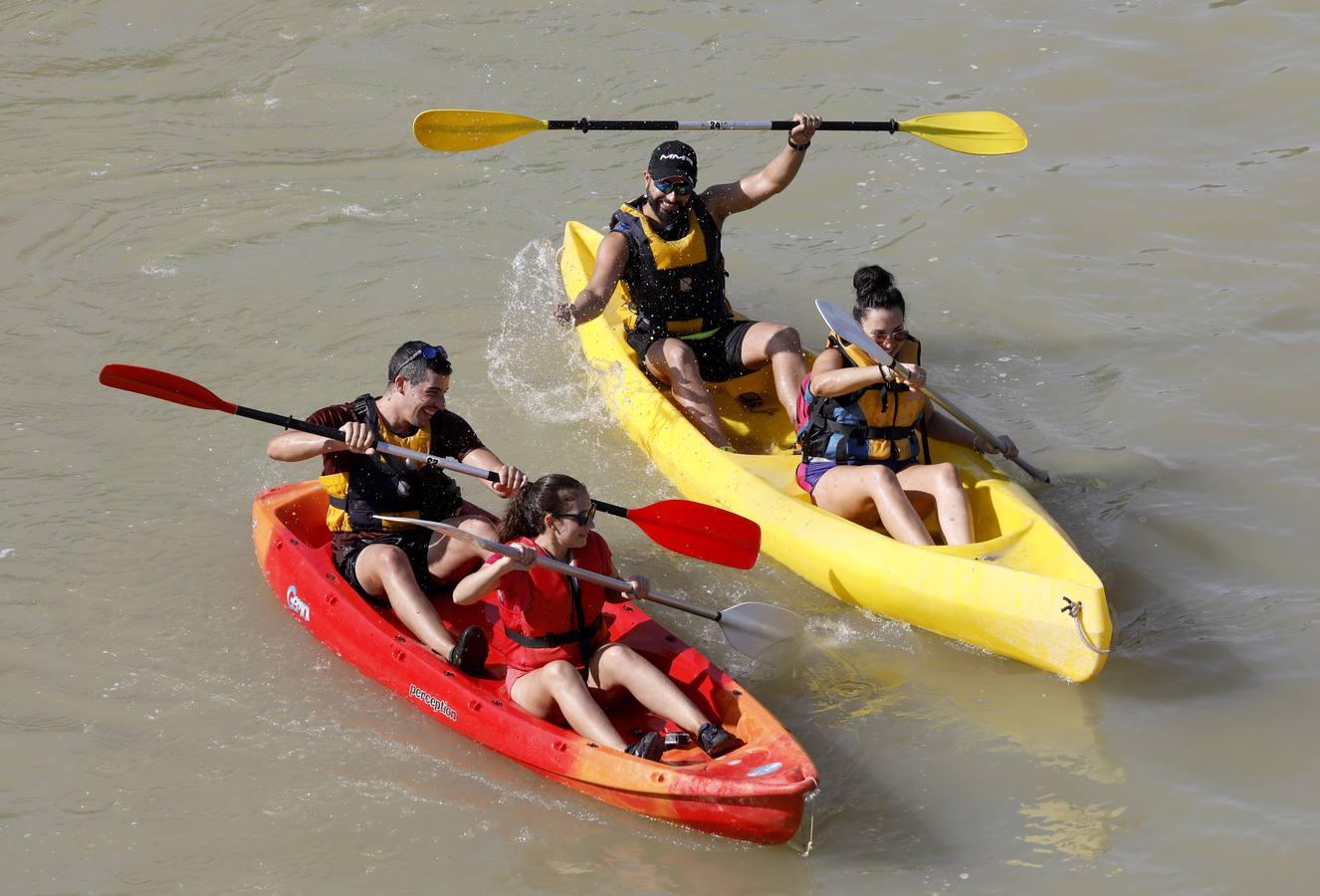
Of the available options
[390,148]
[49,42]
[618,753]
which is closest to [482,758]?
[618,753]

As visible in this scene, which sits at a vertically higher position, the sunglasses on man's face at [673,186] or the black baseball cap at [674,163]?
the black baseball cap at [674,163]

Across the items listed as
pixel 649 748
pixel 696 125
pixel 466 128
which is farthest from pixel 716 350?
pixel 649 748

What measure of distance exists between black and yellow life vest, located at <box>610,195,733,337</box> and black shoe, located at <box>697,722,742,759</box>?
2.46m

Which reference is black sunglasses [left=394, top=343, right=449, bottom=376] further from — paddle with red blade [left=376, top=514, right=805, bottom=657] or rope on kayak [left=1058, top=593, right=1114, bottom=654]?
rope on kayak [left=1058, top=593, right=1114, bottom=654]

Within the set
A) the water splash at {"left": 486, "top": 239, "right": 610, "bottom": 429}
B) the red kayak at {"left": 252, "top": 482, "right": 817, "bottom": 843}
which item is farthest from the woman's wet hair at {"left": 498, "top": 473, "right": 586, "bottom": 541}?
the water splash at {"left": 486, "top": 239, "right": 610, "bottom": 429}

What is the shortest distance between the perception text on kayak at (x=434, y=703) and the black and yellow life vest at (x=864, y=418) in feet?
6.00

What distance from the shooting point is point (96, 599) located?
592 centimetres

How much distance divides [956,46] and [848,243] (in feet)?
8.07

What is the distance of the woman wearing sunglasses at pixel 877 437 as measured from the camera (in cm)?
562

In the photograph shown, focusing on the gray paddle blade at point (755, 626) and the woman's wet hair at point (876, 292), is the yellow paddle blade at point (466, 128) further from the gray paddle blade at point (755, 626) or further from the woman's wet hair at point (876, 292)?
the gray paddle blade at point (755, 626)

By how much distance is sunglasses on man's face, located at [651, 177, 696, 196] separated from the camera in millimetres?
6371

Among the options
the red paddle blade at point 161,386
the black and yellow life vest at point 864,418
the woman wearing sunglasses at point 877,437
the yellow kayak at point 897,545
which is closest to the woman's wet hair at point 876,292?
the woman wearing sunglasses at point 877,437

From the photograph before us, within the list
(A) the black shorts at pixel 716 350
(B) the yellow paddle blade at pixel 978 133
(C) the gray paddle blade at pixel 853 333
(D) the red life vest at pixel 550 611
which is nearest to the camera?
(D) the red life vest at pixel 550 611

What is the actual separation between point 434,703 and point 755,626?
43.3 inches
